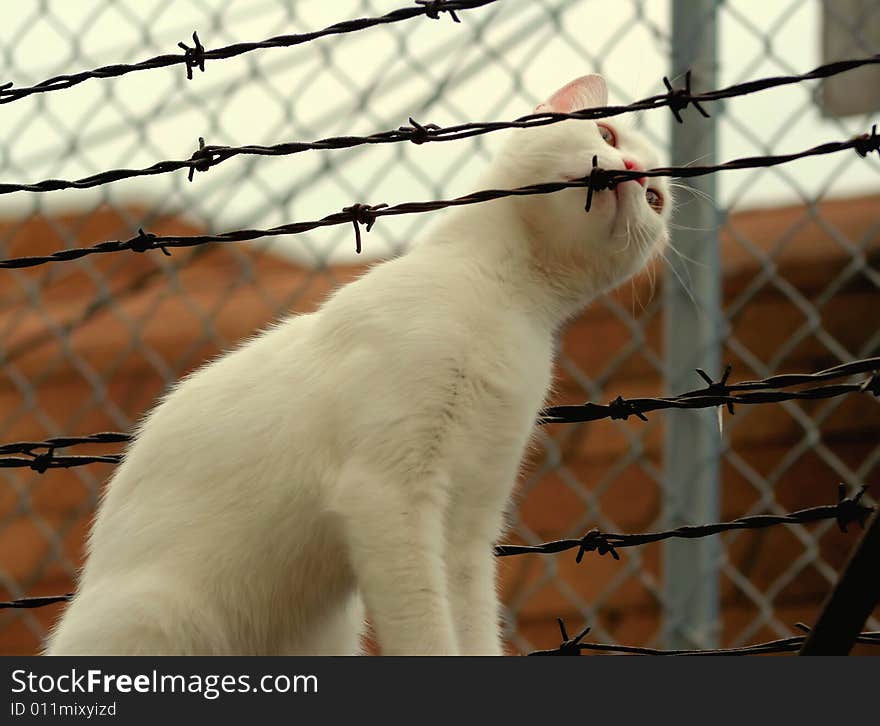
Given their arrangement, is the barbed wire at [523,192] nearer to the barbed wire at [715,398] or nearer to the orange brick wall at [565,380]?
the barbed wire at [715,398]

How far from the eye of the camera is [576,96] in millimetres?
1204

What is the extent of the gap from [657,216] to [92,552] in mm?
652

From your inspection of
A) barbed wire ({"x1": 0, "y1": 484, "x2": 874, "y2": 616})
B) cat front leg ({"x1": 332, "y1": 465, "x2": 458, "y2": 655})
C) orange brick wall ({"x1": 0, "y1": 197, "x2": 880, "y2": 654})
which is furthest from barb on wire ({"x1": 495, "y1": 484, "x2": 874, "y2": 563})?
orange brick wall ({"x1": 0, "y1": 197, "x2": 880, "y2": 654})

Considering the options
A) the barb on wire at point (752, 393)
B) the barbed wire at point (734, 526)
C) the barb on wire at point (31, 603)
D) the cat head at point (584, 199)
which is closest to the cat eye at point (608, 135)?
the cat head at point (584, 199)

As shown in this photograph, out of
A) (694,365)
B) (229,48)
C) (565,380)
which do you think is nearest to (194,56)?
(229,48)

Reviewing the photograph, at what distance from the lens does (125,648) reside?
0.99m

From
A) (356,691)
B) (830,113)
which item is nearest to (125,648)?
(356,691)

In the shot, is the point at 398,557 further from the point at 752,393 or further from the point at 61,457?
the point at 61,457

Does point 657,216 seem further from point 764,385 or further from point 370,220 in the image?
point 370,220

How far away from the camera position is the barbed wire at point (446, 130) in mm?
1012

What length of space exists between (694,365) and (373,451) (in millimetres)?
979

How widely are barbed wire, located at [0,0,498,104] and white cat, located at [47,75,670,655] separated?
163mm

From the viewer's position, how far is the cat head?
1.13 meters

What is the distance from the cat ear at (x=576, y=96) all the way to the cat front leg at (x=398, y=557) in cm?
43
